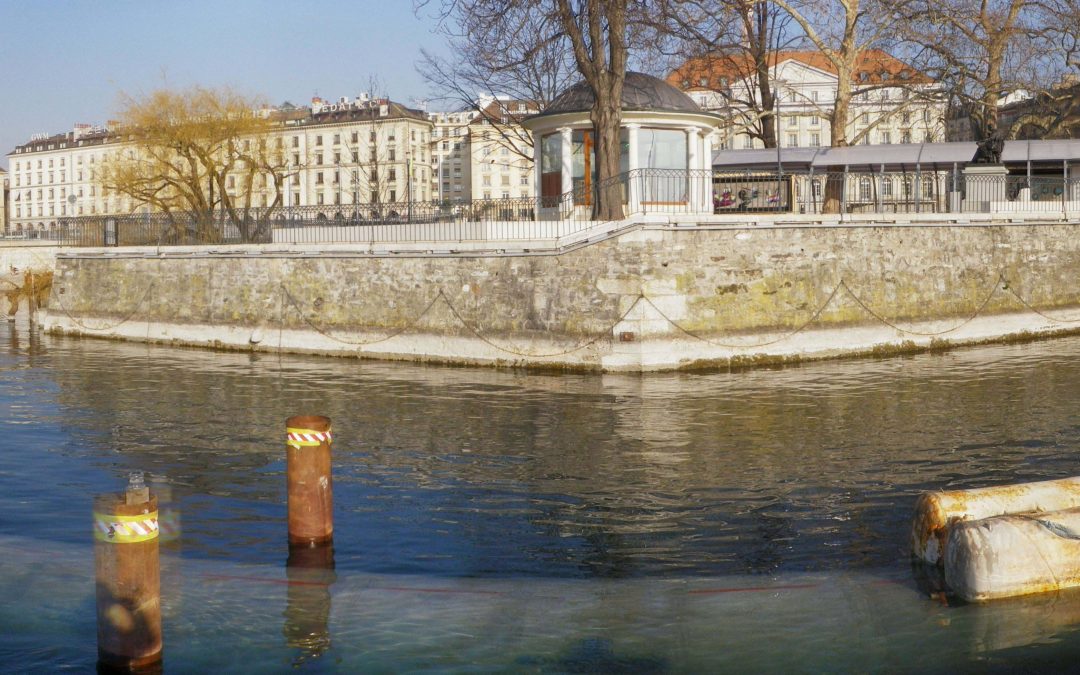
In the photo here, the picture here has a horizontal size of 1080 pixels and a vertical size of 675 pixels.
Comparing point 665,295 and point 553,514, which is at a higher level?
point 665,295

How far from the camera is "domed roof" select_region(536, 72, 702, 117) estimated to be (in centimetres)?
2578

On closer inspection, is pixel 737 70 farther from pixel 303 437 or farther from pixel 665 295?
pixel 303 437

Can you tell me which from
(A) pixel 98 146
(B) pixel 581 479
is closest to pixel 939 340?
(B) pixel 581 479

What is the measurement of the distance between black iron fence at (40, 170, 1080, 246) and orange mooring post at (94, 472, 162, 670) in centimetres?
1577

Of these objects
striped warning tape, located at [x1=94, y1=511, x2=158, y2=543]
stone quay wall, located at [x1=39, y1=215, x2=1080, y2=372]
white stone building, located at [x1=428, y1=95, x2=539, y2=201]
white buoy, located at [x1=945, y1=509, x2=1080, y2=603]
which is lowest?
white buoy, located at [x1=945, y1=509, x2=1080, y2=603]

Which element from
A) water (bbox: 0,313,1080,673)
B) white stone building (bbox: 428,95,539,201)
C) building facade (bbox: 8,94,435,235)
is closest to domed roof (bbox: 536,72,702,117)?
water (bbox: 0,313,1080,673)

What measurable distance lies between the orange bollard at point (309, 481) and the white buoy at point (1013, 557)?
16.8 feet

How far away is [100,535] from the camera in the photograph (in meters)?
6.47

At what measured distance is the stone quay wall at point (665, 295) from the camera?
2122 cm

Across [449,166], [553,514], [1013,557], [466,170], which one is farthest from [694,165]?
[449,166]

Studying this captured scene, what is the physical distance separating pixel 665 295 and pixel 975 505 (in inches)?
506

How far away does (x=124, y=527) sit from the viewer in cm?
Result: 639

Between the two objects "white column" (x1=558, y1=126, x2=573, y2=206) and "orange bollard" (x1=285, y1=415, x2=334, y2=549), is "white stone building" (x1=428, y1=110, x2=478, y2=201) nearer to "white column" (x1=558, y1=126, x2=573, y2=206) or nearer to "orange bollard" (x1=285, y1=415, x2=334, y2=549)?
"white column" (x1=558, y1=126, x2=573, y2=206)

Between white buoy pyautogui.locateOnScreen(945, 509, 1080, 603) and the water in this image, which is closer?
the water
